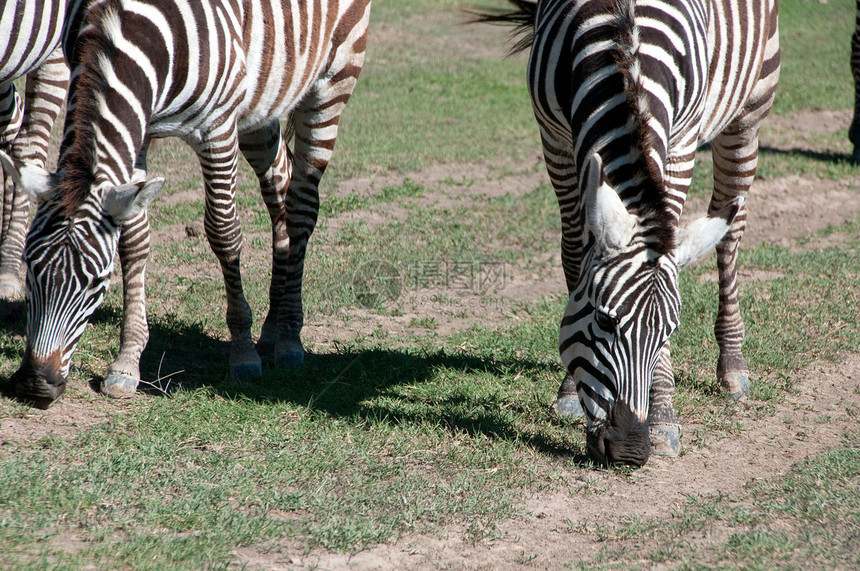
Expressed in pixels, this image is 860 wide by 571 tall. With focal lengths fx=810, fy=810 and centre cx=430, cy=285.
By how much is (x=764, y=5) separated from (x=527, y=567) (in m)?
3.90

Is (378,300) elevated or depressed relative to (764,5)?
depressed

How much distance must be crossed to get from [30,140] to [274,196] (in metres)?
1.89

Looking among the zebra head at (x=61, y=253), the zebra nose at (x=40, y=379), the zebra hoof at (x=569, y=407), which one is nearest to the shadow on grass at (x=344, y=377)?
the zebra hoof at (x=569, y=407)

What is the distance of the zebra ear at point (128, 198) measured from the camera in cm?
374

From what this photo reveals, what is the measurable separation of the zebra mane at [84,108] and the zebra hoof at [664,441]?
3.16 metres

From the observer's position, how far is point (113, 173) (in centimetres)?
389

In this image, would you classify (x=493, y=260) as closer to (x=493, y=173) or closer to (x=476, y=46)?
(x=493, y=173)

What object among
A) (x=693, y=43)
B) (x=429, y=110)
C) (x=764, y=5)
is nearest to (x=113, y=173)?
(x=693, y=43)

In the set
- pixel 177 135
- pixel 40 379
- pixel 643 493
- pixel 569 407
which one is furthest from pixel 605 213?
pixel 40 379

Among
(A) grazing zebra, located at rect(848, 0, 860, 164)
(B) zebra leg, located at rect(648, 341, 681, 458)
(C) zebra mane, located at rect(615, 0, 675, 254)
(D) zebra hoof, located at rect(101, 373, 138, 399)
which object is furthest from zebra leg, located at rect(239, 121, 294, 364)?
(A) grazing zebra, located at rect(848, 0, 860, 164)

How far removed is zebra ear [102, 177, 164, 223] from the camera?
374cm

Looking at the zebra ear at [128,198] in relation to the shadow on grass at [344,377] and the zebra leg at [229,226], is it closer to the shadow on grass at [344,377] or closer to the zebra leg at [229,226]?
the zebra leg at [229,226]

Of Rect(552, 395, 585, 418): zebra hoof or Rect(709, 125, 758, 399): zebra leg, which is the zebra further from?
Rect(709, 125, 758, 399): zebra leg

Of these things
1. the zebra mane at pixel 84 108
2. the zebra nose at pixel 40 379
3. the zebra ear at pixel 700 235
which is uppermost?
the zebra mane at pixel 84 108
